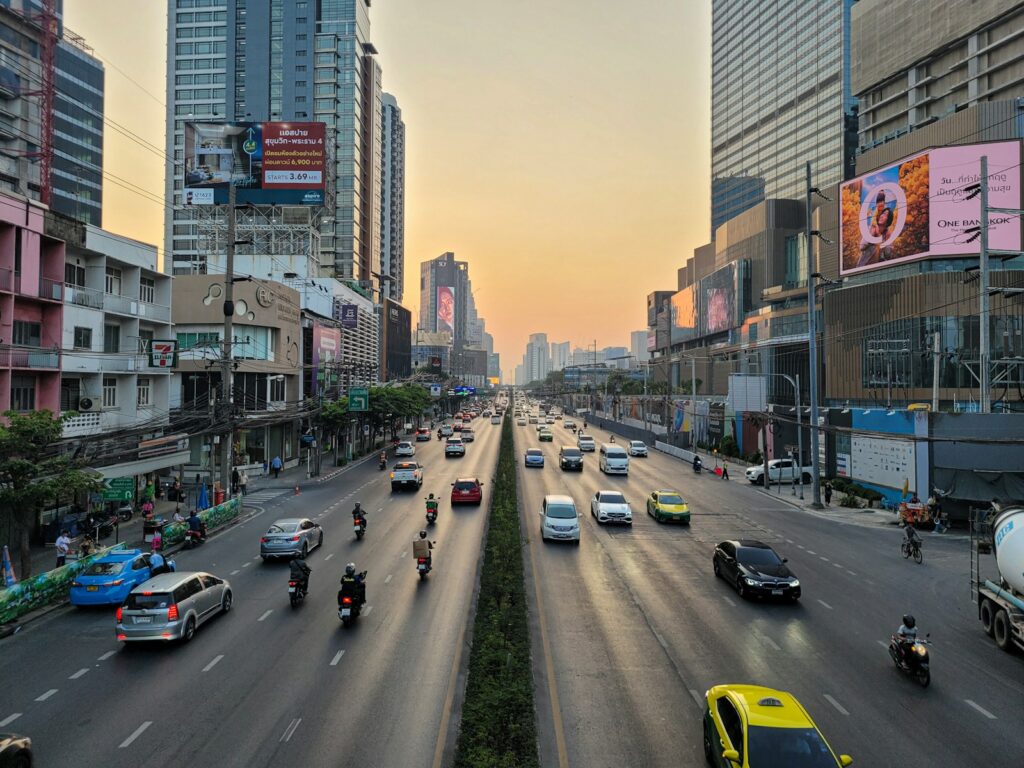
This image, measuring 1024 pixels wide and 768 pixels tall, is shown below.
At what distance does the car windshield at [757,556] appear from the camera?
19.1 metres

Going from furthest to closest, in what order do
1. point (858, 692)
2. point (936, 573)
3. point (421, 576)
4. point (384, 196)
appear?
point (384, 196) → point (936, 573) → point (421, 576) → point (858, 692)

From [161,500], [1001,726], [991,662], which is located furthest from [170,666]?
[161,500]

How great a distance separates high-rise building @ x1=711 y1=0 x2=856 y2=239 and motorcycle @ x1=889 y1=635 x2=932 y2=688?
443ft

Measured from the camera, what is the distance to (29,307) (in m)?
28.4

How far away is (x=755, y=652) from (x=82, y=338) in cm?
3102

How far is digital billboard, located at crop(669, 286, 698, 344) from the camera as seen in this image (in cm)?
14850

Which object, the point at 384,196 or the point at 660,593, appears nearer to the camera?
the point at 660,593

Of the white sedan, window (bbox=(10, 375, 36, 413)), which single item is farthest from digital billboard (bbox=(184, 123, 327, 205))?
the white sedan

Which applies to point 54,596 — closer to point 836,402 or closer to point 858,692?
point 858,692

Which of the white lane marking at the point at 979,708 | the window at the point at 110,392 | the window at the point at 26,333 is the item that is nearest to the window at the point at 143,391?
the window at the point at 110,392

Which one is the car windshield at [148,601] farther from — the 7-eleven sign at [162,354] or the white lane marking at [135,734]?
the 7-eleven sign at [162,354]

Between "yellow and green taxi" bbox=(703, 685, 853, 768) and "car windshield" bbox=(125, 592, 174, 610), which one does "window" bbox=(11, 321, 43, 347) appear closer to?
"car windshield" bbox=(125, 592, 174, 610)

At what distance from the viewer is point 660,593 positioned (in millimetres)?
19016

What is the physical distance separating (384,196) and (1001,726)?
186 metres
